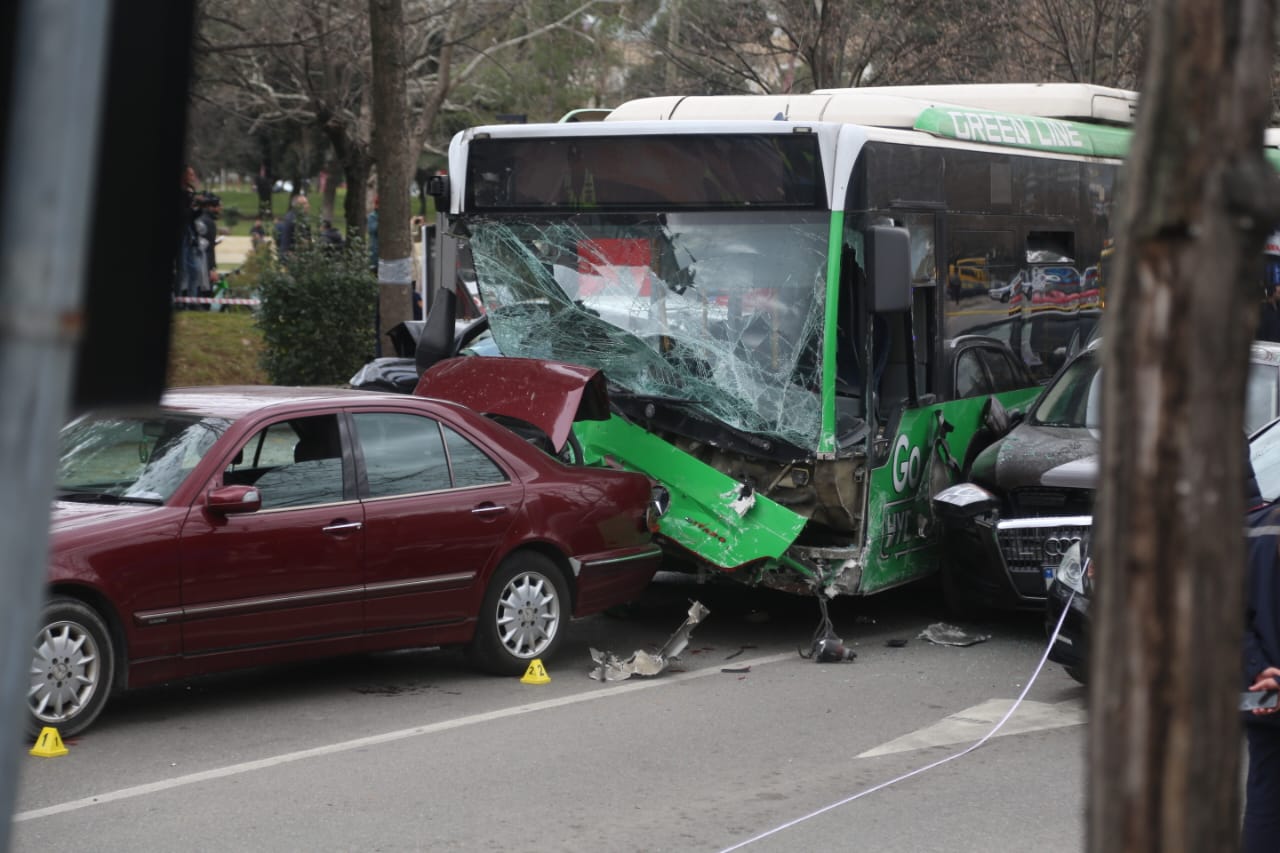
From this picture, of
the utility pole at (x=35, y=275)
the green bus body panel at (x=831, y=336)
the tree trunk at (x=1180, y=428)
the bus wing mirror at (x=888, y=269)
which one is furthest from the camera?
the green bus body panel at (x=831, y=336)

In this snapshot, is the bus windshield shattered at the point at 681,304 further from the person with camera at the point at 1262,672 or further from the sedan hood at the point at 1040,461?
the person with camera at the point at 1262,672

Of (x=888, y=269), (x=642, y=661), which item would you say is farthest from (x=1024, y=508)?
(x=642, y=661)

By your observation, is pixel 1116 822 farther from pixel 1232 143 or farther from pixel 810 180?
pixel 810 180

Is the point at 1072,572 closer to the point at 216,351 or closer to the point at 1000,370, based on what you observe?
the point at 1000,370

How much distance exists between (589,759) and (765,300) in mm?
3222

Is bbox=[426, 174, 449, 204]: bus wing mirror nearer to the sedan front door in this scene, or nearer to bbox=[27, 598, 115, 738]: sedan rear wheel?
the sedan front door

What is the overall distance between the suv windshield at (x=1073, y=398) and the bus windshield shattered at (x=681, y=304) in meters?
2.00

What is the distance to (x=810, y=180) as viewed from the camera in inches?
360

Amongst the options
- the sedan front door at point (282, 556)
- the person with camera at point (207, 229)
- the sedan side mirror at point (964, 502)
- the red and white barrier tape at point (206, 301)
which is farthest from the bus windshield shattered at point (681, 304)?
the person with camera at point (207, 229)

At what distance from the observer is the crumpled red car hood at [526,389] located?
9172mm

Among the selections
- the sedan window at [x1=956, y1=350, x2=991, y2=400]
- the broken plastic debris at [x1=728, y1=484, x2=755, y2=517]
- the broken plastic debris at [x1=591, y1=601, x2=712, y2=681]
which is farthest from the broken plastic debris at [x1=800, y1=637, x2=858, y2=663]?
the sedan window at [x1=956, y1=350, x2=991, y2=400]

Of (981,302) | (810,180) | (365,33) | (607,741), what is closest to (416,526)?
(607,741)

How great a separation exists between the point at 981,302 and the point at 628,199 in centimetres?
245

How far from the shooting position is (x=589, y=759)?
23.4 feet
